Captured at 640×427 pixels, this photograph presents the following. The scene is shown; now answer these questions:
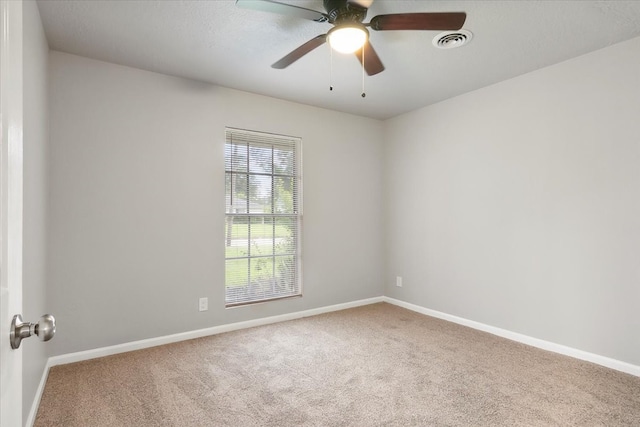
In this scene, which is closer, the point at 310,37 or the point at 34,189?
the point at 34,189

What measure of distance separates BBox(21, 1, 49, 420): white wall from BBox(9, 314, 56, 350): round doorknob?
4.11 ft

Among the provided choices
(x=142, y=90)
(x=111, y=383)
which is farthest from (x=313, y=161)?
(x=111, y=383)

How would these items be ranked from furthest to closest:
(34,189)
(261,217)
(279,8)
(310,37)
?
(261,217), (310,37), (34,189), (279,8)

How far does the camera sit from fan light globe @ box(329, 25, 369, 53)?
1.97 m

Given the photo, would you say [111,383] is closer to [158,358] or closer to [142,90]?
[158,358]

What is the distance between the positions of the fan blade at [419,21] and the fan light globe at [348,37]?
3.5 inches

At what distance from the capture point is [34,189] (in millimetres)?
2102

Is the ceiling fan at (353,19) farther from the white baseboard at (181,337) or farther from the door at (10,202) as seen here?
the white baseboard at (181,337)

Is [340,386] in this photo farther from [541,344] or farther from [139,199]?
[139,199]

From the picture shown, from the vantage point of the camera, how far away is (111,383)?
94.5 inches

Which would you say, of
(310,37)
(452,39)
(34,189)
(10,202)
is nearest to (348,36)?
(310,37)

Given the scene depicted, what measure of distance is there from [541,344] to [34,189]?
413 centimetres

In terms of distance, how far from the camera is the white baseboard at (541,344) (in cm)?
258

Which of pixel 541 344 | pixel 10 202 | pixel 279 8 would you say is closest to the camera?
pixel 10 202
